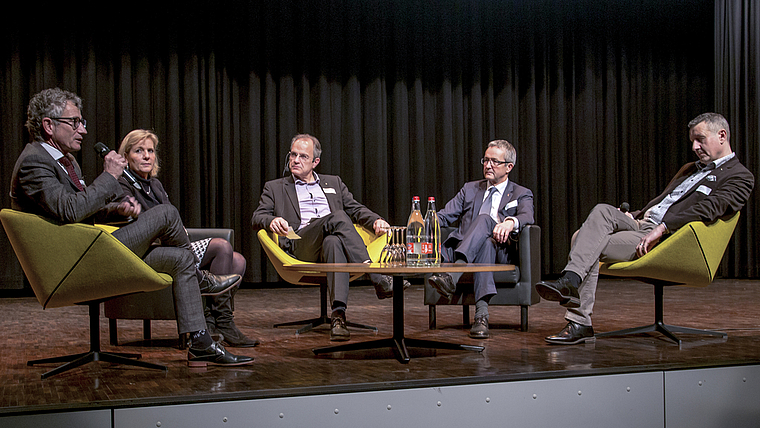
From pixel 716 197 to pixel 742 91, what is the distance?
4.81 metres

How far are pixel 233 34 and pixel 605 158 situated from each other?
4.18 metres

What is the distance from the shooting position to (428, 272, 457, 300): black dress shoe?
2910mm

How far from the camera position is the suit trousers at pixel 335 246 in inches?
121

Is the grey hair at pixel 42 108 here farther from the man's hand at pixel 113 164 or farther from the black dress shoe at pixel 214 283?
the black dress shoe at pixel 214 283

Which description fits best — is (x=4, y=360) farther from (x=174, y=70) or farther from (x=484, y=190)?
(x=174, y=70)

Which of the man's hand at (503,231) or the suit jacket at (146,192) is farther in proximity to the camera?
the man's hand at (503,231)

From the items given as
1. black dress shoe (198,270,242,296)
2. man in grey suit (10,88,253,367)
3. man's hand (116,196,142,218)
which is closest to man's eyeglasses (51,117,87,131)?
man in grey suit (10,88,253,367)

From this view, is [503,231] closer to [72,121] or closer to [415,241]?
[415,241]

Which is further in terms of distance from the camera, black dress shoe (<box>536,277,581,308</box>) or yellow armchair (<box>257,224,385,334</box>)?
yellow armchair (<box>257,224,385,334</box>)

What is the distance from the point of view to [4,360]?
2555mm

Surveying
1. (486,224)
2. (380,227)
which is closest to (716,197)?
(486,224)

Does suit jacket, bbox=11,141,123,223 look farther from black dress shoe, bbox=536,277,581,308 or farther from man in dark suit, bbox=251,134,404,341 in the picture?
black dress shoe, bbox=536,277,581,308

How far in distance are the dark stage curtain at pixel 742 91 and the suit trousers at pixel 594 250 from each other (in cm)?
465

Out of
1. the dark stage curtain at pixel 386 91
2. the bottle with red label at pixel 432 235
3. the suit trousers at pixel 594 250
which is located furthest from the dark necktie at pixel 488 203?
the dark stage curtain at pixel 386 91
